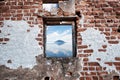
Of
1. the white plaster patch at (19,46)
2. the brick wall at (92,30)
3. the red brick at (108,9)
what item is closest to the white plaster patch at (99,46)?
the brick wall at (92,30)

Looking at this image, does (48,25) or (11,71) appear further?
(48,25)

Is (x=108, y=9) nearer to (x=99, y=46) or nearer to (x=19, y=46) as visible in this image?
(x=99, y=46)

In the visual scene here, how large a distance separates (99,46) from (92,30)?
33 cm

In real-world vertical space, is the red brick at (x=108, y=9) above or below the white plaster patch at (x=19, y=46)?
above

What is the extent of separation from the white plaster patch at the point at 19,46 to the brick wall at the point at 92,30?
2.2 inches

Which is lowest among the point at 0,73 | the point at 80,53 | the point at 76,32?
the point at 0,73

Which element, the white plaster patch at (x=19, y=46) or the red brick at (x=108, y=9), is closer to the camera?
the white plaster patch at (x=19, y=46)

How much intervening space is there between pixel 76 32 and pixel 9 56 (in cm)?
135

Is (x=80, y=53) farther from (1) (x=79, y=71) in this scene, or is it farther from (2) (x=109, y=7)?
(2) (x=109, y=7)

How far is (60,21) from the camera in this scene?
532cm

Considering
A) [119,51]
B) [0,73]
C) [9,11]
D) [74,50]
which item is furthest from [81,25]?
[0,73]

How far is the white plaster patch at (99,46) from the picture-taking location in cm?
502

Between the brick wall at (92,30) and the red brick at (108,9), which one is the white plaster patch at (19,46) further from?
the red brick at (108,9)

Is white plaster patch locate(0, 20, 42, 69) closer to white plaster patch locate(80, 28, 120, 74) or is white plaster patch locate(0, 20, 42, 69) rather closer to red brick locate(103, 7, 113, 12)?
white plaster patch locate(80, 28, 120, 74)
